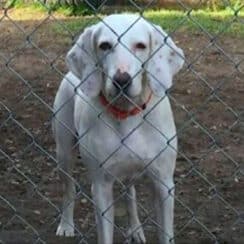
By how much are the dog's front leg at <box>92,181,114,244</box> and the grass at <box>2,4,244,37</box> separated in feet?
19.3

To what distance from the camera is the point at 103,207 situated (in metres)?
4.14

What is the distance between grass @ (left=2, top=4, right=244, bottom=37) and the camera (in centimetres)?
1032

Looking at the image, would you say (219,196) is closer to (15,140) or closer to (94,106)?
(94,106)

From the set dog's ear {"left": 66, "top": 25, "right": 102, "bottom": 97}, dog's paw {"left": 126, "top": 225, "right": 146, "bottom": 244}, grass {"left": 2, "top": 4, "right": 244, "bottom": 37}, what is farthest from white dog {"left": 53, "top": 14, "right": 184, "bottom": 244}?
grass {"left": 2, "top": 4, "right": 244, "bottom": 37}

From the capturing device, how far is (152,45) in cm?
388

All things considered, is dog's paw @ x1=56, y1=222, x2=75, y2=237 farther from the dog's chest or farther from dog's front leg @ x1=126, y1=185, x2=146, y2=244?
the dog's chest

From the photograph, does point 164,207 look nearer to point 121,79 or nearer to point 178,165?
point 121,79

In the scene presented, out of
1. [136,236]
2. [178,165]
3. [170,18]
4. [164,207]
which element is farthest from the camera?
[170,18]

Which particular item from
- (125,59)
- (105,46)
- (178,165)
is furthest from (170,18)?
(125,59)

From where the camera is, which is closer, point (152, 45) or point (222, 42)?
point (152, 45)

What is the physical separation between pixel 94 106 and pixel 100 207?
47cm

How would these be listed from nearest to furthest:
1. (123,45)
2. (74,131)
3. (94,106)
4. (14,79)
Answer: (123,45), (94,106), (74,131), (14,79)

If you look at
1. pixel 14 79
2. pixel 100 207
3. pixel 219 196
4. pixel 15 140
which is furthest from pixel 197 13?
pixel 100 207

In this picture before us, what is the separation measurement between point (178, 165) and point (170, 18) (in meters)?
5.36
